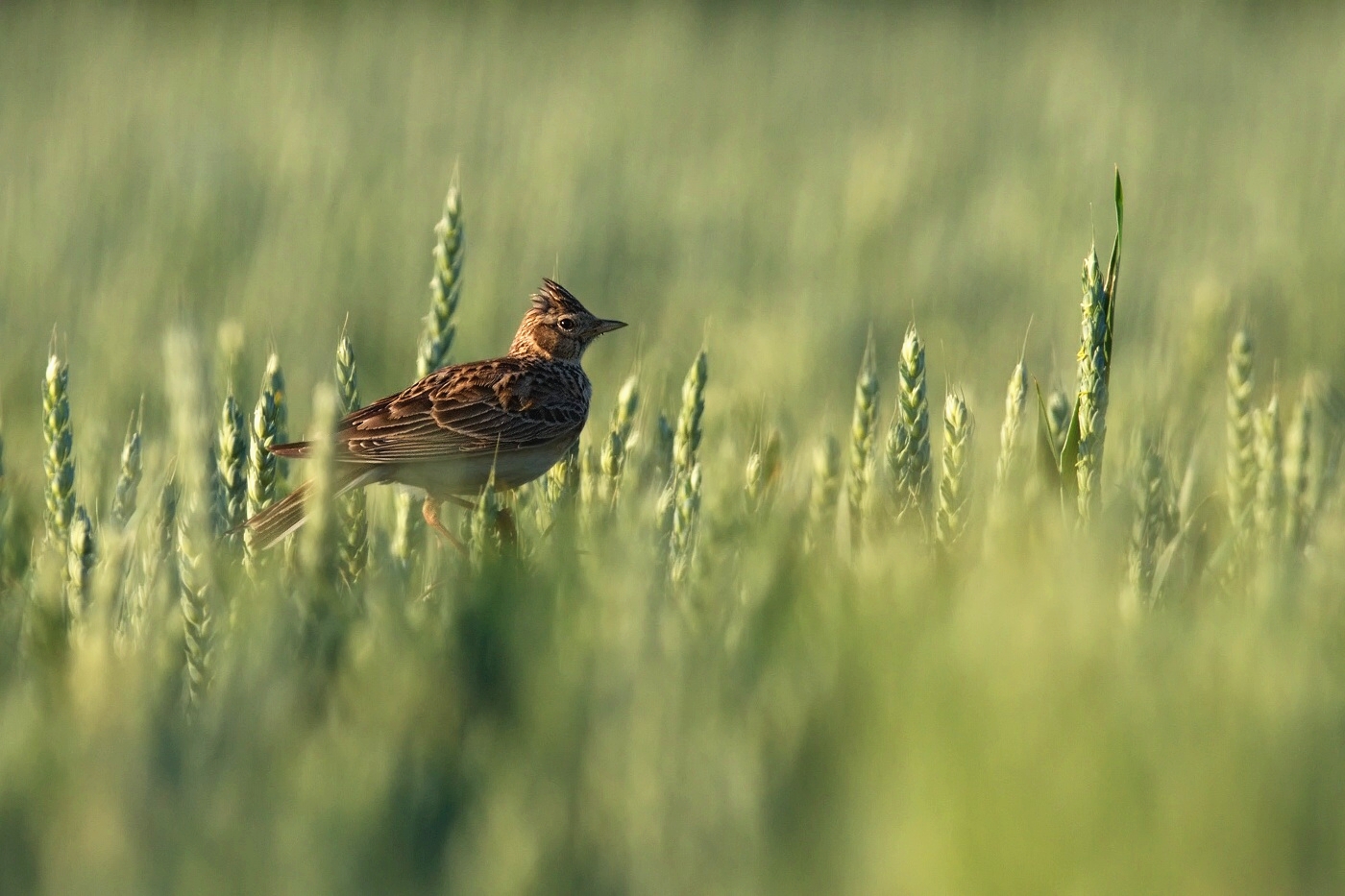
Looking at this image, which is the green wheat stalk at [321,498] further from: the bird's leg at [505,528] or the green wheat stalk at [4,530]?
the green wheat stalk at [4,530]

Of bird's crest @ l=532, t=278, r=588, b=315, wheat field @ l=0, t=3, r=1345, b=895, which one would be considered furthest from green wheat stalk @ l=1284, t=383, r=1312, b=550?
bird's crest @ l=532, t=278, r=588, b=315

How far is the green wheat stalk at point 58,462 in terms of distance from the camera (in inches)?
120

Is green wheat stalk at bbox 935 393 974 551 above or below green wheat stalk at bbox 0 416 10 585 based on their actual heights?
above

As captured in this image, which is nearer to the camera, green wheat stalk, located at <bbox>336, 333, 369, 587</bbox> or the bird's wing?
green wheat stalk, located at <bbox>336, 333, 369, 587</bbox>

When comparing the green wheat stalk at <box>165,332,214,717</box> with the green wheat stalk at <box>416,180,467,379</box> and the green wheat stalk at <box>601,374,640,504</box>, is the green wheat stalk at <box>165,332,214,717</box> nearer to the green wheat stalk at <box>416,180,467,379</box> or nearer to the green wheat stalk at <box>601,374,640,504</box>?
the green wheat stalk at <box>601,374,640,504</box>

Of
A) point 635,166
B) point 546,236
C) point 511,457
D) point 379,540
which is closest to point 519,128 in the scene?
point 635,166

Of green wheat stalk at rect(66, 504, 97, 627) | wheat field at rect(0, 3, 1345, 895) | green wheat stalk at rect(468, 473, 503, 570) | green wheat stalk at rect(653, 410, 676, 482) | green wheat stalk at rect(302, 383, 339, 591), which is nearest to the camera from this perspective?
wheat field at rect(0, 3, 1345, 895)

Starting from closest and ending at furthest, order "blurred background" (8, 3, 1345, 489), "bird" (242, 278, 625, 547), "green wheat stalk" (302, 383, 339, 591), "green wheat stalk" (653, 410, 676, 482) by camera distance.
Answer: "green wheat stalk" (302, 383, 339, 591)
"green wheat stalk" (653, 410, 676, 482)
"bird" (242, 278, 625, 547)
"blurred background" (8, 3, 1345, 489)

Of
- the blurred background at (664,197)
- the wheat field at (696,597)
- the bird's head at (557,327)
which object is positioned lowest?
the wheat field at (696,597)

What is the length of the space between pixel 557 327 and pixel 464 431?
1.18 metres

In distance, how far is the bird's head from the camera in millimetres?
5809

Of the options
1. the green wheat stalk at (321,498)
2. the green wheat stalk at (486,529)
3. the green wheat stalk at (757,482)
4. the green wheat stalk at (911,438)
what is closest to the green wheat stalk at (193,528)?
the green wheat stalk at (321,498)

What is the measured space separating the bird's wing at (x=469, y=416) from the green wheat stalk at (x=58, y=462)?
3.55 ft

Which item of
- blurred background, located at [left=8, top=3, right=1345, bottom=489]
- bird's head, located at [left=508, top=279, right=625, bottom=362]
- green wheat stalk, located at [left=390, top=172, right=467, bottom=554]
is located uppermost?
blurred background, located at [left=8, top=3, right=1345, bottom=489]
